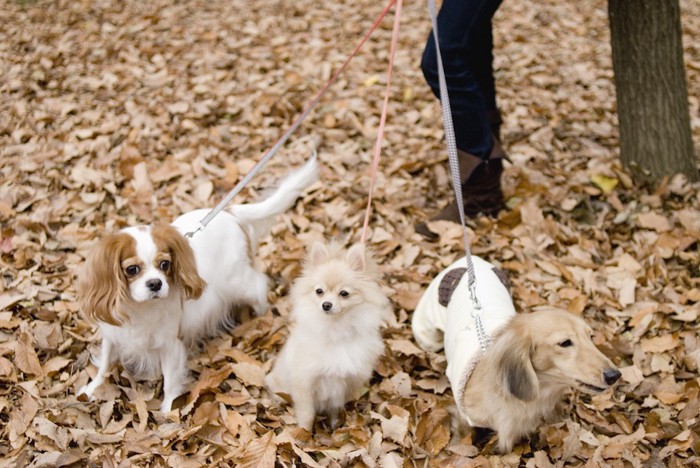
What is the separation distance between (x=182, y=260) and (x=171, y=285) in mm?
143

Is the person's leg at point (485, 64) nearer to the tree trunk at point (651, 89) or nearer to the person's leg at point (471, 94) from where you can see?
the person's leg at point (471, 94)

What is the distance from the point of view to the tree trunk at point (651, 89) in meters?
4.20

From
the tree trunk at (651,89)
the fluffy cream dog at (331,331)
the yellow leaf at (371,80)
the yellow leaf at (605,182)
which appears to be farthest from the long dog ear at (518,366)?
the yellow leaf at (371,80)

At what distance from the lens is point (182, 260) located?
292 cm

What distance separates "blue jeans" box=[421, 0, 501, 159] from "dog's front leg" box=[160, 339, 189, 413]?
87.9 inches

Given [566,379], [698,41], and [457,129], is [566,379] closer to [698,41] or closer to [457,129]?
[457,129]

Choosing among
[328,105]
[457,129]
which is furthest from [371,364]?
[328,105]

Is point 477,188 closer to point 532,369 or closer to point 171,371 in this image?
point 532,369

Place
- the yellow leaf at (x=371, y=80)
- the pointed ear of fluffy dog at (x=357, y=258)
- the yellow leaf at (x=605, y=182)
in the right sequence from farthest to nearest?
the yellow leaf at (x=371, y=80)
the yellow leaf at (x=605, y=182)
the pointed ear of fluffy dog at (x=357, y=258)

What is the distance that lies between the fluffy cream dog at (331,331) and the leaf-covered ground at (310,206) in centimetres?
20

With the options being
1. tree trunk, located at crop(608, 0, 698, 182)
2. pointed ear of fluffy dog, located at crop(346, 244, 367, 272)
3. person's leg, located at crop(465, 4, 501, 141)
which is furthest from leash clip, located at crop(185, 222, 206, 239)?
tree trunk, located at crop(608, 0, 698, 182)

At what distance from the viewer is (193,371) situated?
3387 mm

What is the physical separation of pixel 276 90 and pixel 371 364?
350cm

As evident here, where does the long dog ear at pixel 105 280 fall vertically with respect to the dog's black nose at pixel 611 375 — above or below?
above
